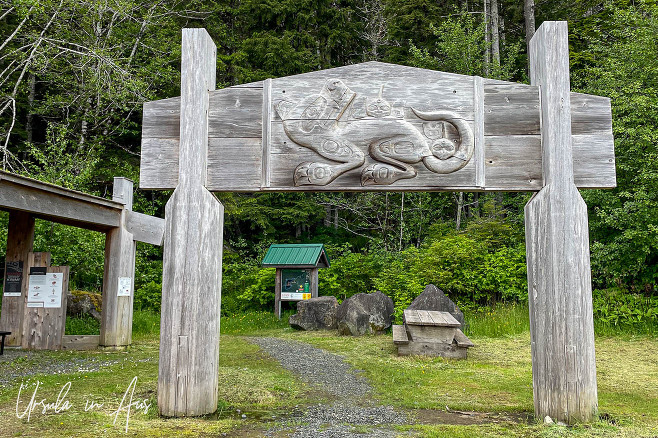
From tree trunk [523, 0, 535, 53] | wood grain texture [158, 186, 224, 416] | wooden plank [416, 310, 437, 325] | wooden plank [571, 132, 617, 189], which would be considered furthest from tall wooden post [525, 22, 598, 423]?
tree trunk [523, 0, 535, 53]

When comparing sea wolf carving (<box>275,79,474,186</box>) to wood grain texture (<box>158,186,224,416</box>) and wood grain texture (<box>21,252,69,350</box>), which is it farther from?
wood grain texture (<box>21,252,69,350</box>)

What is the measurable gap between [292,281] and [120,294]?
610 centimetres

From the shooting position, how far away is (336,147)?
177 inches

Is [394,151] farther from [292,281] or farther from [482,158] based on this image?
[292,281]

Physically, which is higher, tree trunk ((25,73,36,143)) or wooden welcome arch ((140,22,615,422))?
tree trunk ((25,73,36,143))

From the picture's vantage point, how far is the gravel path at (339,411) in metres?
3.91

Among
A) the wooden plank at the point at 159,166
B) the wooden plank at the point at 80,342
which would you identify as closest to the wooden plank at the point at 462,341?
the wooden plank at the point at 159,166

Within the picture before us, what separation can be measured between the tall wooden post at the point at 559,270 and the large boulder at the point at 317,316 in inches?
340

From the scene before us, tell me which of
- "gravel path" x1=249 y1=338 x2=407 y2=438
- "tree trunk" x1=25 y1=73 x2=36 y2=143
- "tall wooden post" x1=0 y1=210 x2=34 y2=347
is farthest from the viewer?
"tree trunk" x1=25 y1=73 x2=36 y2=143

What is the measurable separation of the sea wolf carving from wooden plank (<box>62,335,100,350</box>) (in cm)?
648

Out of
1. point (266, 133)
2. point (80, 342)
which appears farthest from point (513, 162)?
point (80, 342)

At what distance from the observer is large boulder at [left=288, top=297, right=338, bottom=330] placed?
12.6m

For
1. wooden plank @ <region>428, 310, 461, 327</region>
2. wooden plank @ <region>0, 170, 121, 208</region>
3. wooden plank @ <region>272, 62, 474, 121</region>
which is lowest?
wooden plank @ <region>428, 310, 461, 327</region>

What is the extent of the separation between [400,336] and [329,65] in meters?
15.6
